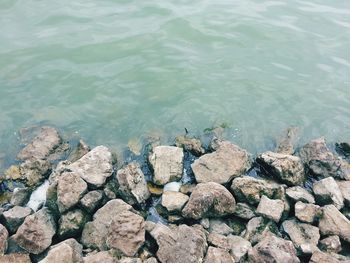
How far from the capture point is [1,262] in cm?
807

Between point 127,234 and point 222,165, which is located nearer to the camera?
point 127,234

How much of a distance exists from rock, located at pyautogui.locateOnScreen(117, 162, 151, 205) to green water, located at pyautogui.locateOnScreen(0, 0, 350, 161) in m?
2.67

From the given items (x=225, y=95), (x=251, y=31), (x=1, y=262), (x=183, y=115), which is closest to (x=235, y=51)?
(x=251, y=31)

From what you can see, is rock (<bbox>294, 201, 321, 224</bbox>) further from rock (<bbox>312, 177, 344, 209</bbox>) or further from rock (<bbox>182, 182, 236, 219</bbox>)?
rock (<bbox>182, 182, 236, 219</bbox>)

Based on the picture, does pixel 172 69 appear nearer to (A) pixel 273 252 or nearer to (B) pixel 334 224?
(B) pixel 334 224

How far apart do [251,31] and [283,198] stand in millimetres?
11557

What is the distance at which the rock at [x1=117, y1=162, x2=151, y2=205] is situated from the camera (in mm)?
9438

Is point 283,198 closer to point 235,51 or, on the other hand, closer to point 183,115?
point 183,115

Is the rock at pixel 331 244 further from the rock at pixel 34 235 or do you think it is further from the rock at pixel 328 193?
the rock at pixel 34 235

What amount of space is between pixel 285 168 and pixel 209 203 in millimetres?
2615

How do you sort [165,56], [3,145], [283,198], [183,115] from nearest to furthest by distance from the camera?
1. [283,198]
2. [3,145]
3. [183,115]
4. [165,56]

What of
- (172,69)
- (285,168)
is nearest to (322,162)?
(285,168)

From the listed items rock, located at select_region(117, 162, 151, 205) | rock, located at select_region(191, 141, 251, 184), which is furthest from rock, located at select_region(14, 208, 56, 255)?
rock, located at select_region(191, 141, 251, 184)

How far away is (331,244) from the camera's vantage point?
337 inches
